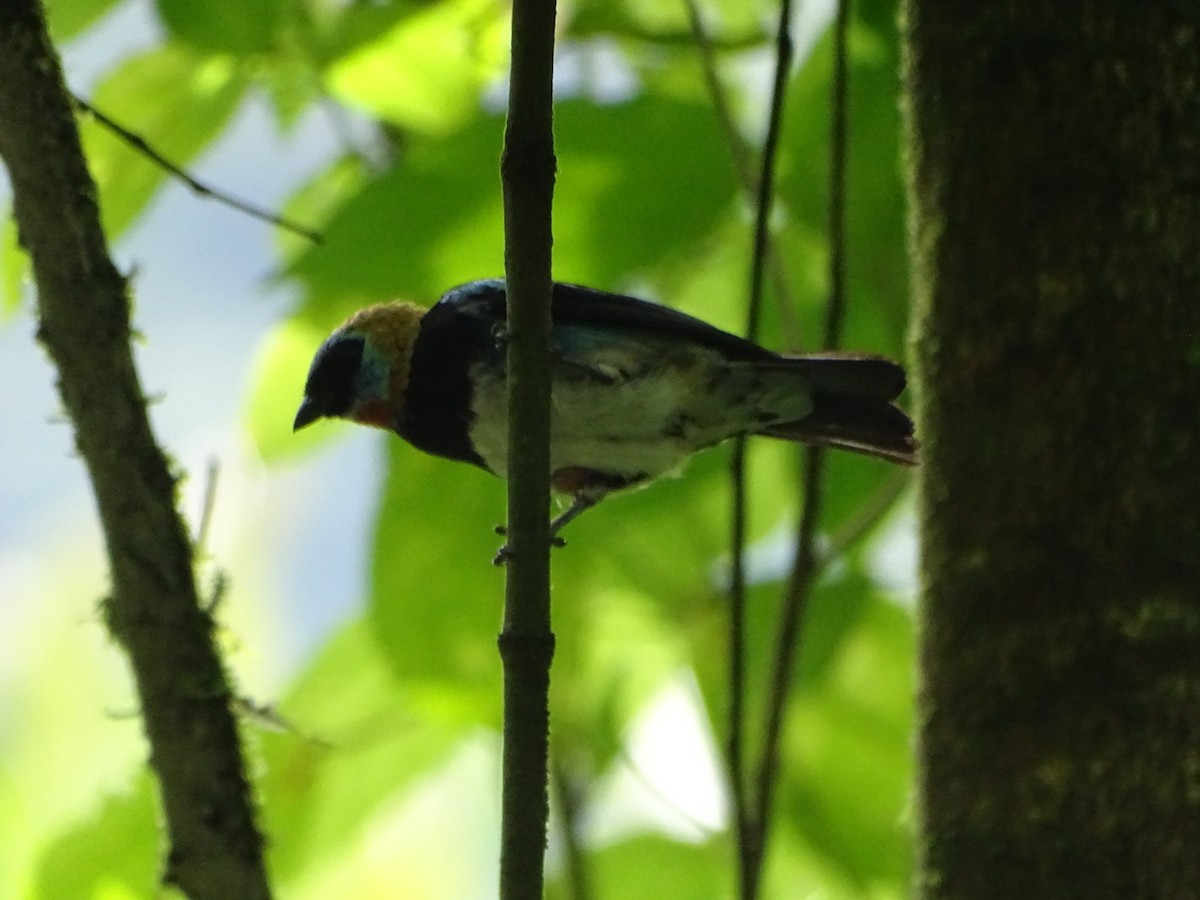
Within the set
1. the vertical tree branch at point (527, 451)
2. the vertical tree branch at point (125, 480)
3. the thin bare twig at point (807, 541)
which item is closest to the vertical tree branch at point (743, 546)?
the thin bare twig at point (807, 541)

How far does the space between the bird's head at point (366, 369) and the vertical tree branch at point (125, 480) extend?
646mm

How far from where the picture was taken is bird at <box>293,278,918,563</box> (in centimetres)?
220

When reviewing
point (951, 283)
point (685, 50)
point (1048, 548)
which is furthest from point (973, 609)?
point (685, 50)

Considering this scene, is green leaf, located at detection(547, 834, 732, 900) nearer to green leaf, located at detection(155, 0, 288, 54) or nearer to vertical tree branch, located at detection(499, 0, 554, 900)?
vertical tree branch, located at detection(499, 0, 554, 900)

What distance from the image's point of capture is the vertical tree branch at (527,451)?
134 cm

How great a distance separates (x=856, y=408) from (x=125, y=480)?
105 centimetres

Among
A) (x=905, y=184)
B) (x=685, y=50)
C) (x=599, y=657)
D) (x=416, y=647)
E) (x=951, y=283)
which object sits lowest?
(x=416, y=647)

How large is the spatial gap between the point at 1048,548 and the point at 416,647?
2.56 feet

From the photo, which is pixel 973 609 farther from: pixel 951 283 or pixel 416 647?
pixel 416 647

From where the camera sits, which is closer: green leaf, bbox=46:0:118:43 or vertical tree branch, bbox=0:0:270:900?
vertical tree branch, bbox=0:0:270:900

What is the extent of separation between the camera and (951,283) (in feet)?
6.44

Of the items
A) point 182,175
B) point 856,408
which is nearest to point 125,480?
point 182,175

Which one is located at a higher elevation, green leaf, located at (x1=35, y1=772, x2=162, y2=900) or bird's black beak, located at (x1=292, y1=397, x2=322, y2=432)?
bird's black beak, located at (x1=292, y1=397, x2=322, y2=432)

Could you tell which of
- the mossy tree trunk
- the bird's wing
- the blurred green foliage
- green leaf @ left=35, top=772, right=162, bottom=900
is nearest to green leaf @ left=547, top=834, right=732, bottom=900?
the blurred green foliage
